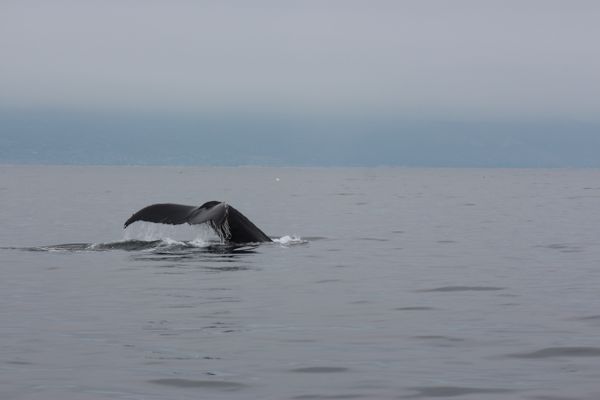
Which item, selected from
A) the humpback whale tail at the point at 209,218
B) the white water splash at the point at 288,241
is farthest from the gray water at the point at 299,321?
the humpback whale tail at the point at 209,218

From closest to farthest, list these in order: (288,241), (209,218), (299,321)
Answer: (299,321) < (209,218) < (288,241)

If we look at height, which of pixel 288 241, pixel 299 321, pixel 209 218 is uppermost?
pixel 209 218

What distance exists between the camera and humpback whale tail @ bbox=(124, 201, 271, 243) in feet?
65.2

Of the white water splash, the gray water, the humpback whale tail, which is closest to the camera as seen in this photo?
the gray water

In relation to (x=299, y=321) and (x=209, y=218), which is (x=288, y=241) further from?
(x=299, y=321)

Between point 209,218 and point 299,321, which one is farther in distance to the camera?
point 209,218

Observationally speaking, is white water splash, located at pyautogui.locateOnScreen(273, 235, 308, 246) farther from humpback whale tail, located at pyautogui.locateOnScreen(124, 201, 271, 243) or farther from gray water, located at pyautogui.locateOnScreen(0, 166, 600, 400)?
humpback whale tail, located at pyautogui.locateOnScreen(124, 201, 271, 243)

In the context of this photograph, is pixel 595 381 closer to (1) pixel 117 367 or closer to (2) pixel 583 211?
(1) pixel 117 367

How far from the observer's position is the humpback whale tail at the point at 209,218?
19.9 m

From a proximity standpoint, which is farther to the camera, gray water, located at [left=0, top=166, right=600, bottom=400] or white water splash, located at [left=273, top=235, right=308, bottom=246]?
white water splash, located at [left=273, top=235, right=308, bottom=246]

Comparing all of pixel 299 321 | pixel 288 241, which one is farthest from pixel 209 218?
pixel 299 321

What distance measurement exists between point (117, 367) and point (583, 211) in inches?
1487

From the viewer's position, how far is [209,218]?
2019 centimetres

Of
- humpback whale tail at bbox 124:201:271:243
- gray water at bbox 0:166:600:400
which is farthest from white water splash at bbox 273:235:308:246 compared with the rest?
humpback whale tail at bbox 124:201:271:243
